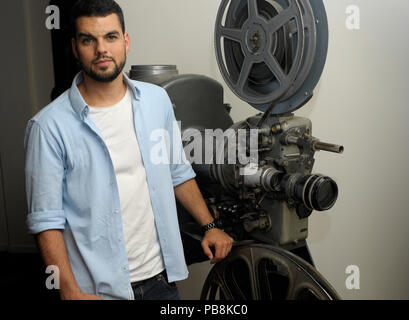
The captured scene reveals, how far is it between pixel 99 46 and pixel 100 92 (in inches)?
5.8

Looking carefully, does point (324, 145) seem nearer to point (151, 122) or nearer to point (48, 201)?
point (151, 122)

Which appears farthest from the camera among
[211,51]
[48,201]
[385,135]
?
[211,51]

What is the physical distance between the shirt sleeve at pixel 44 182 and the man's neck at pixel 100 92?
19 cm

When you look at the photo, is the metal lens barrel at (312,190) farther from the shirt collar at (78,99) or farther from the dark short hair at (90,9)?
the dark short hair at (90,9)

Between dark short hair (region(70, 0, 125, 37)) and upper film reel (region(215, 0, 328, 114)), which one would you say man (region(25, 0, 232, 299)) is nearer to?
dark short hair (region(70, 0, 125, 37))

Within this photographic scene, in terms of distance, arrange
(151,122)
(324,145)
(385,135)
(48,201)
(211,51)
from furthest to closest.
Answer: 1. (211,51)
2. (385,135)
3. (151,122)
4. (324,145)
5. (48,201)

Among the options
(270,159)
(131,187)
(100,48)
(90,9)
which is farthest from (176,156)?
Answer: (90,9)

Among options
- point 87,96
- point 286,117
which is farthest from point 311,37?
point 87,96

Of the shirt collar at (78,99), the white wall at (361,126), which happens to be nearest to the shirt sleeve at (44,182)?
the shirt collar at (78,99)

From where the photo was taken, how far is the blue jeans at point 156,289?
1333 mm

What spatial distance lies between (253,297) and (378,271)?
0.98 m

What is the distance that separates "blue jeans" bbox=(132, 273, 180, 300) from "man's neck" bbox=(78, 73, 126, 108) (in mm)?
610

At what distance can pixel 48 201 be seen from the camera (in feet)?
3.86

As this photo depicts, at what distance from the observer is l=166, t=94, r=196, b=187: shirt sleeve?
1492mm
